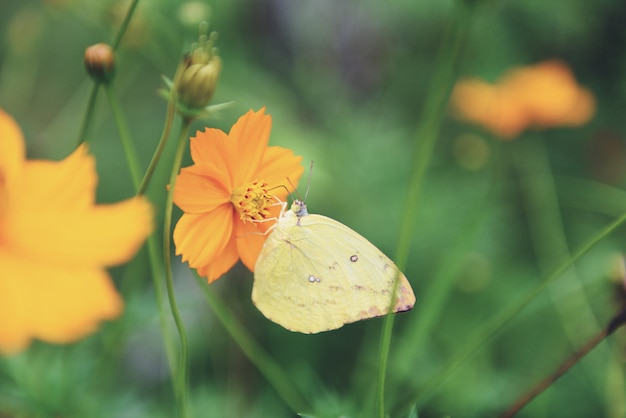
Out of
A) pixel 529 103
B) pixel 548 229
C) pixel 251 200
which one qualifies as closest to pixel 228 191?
pixel 251 200

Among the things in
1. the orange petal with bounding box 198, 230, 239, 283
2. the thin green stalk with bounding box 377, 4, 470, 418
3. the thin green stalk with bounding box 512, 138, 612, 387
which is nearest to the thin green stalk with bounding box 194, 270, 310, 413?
the orange petal with bounding box 198, 230, 239, 283

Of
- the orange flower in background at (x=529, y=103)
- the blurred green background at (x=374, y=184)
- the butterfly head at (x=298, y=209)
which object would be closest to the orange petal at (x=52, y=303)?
the butterfly head at (x=298, y=209)

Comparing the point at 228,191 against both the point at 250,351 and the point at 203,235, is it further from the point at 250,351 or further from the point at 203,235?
the point at 250,351

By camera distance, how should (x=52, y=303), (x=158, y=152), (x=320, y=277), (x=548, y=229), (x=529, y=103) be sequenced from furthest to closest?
(x=548, y=229), (x=529, y=103), (x=320, y=277), (x=158, y=152), (x=52, y=303)

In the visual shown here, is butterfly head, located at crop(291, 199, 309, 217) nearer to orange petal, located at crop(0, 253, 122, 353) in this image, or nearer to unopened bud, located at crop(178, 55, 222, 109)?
unopened bud, located at crop(178, 55, 222, 109)

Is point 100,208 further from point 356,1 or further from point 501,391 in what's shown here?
point 356,1

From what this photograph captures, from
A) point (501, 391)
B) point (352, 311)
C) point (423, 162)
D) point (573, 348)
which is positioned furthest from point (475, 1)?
point (573, 348)
